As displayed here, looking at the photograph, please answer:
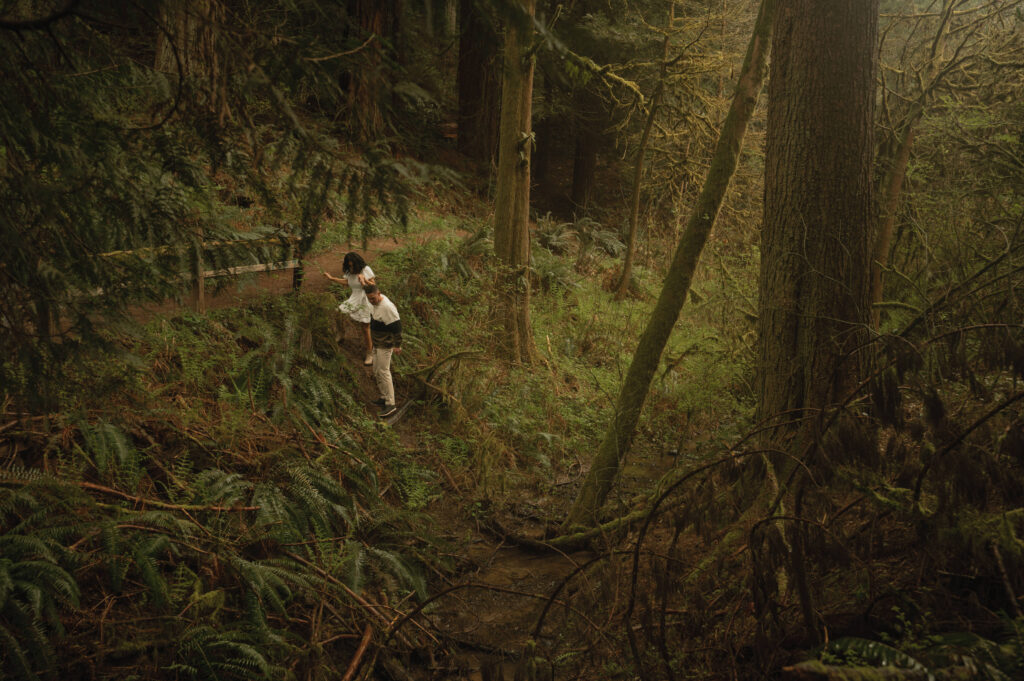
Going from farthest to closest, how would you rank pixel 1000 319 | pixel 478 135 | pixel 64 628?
pixel 478 135 → pixel 64 628 → pixel 1000 319

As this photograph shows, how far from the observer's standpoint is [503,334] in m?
11.1

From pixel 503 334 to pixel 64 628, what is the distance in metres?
7.72

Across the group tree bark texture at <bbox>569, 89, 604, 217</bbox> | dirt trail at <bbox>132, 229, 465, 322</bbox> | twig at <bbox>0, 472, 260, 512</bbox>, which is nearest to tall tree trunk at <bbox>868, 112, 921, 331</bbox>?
dirt trail at <bbox>132, 229, 465, 322</bbox>

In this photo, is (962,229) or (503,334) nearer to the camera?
(962,229)

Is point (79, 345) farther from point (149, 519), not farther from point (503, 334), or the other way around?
point (503, 334)

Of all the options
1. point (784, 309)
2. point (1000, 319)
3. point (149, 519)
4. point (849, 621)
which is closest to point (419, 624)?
point (149, 519)

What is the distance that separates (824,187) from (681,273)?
66.7 inches

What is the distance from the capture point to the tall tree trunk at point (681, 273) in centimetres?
634

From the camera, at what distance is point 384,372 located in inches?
360

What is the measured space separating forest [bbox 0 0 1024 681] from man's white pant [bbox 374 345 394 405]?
1.8 inches

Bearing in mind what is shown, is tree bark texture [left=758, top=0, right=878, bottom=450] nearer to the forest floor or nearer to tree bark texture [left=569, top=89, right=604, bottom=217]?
the forest floor

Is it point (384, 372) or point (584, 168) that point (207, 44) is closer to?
point (384, 372)

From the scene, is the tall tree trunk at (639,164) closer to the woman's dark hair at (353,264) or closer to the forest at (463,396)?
the forest at (463,396)

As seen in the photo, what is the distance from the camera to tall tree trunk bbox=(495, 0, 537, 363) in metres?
10.6
